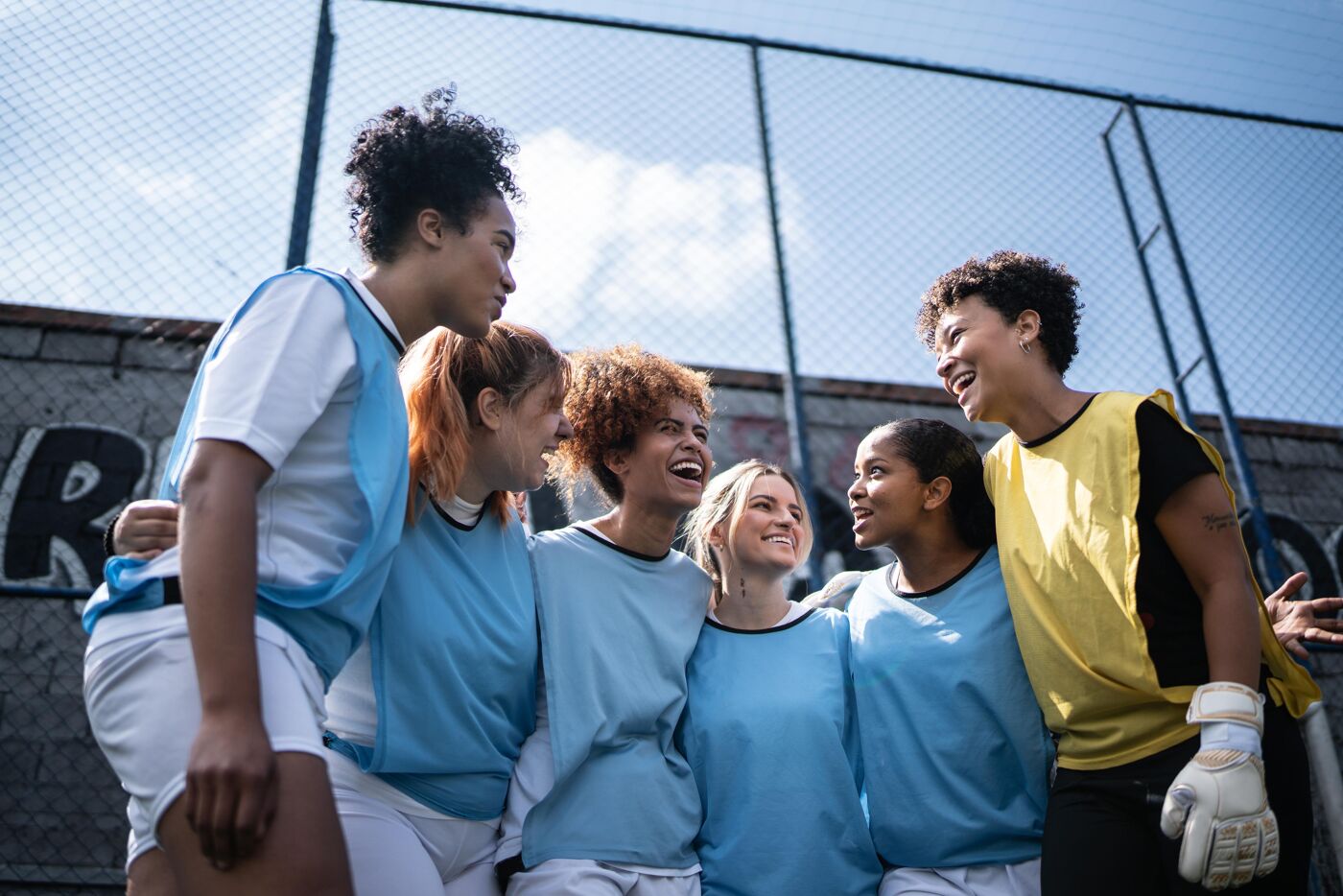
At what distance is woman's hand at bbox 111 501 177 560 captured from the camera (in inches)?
58.2

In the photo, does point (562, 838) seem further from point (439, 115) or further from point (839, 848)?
point (439, 115)

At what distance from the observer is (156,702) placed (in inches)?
50.4

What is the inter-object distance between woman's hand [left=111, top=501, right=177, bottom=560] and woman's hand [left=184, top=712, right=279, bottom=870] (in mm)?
348

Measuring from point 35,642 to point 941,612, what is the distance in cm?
Result: 459

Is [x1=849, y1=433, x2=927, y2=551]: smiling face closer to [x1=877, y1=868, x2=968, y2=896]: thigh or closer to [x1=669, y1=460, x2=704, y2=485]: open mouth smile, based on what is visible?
[x1=669, y1=460, x2=704, y2=485]: open mouth smile

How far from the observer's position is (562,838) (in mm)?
2115

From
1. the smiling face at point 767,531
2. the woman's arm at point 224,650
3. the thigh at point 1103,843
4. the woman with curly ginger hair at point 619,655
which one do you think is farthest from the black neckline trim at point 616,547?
the woman's arm at point 224,650

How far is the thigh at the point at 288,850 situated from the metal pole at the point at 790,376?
2218 millimetres

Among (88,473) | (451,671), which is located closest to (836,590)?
(451,671)

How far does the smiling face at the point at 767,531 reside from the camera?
2676mm

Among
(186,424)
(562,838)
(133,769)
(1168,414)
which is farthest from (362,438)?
(1168,414)

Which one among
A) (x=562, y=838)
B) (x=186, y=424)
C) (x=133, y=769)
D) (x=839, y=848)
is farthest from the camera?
(x=839, y=848)

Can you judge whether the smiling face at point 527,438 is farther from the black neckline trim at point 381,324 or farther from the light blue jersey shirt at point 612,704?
the black neckline trim at point 381,324

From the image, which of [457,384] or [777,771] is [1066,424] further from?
[457,384]
